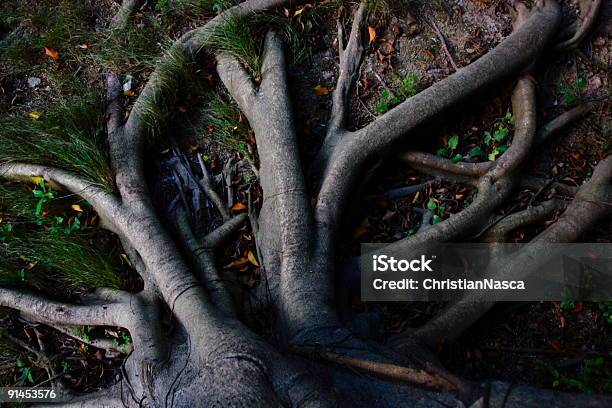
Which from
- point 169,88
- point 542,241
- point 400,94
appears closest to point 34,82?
point 169,88

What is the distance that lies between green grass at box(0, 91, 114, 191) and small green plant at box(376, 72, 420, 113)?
1759mm

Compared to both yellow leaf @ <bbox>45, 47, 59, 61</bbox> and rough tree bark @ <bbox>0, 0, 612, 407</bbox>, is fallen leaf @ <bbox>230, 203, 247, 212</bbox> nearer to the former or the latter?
rough tree bark @ <bbox>0, 0, 612, 407</bbox>

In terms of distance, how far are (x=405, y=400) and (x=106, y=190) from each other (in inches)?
81.8

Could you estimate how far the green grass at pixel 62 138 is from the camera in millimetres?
3279

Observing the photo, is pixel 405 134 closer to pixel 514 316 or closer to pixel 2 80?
pixel 514 316

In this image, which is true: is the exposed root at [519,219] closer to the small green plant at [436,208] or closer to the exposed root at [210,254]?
the small green plant at [436,208]

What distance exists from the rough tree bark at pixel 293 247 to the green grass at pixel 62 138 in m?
0.09

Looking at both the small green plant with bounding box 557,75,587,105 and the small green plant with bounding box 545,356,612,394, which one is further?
the small green plant with bounding box 557,75,587,105

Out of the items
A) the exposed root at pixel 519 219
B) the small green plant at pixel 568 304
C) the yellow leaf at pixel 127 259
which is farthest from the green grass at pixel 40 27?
the small green plant at pixel 568 304

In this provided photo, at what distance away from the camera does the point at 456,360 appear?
2842mm

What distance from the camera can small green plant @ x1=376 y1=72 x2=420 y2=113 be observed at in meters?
3.44

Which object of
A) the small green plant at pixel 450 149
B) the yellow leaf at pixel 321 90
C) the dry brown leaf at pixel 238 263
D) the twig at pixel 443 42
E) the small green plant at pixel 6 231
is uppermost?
the twig at pixel 443 42

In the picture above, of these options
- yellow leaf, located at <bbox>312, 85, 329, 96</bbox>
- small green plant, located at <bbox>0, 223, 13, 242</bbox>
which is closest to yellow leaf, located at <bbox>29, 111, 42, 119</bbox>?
small green plant, located at <bbox>0, 223, 13, 242</bbox>

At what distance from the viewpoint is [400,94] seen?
11.4 ft
